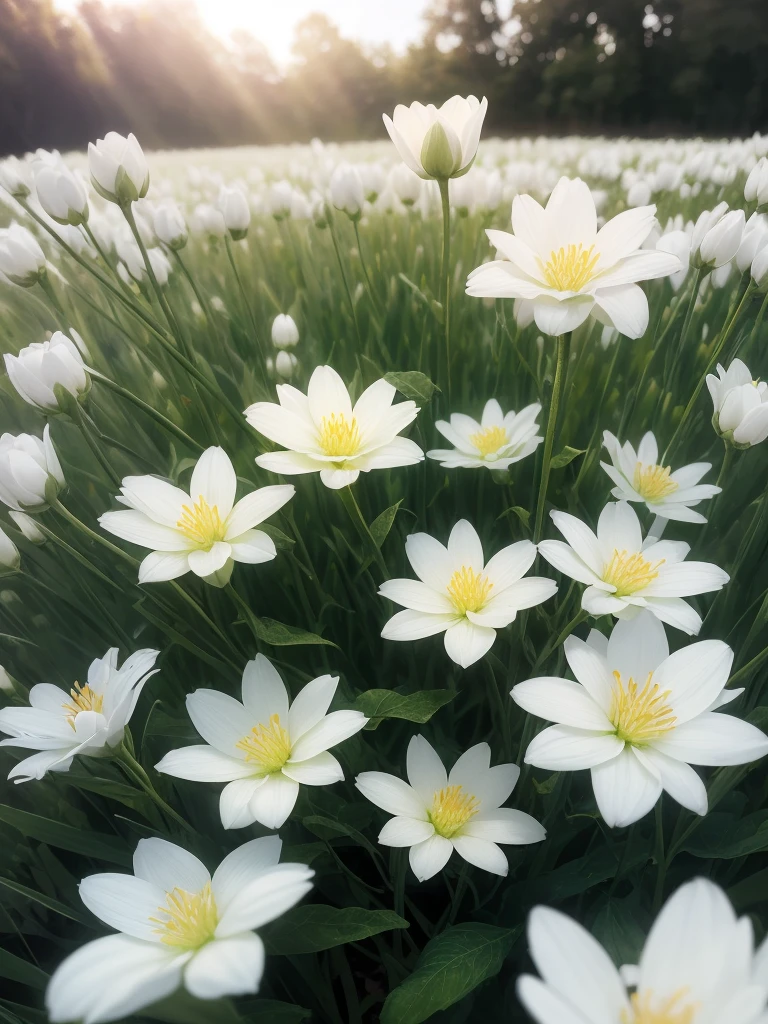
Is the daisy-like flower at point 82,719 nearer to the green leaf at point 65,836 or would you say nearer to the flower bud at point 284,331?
the green leaf at point 65,836

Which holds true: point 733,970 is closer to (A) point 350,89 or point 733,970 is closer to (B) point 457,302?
(B) point 457,302

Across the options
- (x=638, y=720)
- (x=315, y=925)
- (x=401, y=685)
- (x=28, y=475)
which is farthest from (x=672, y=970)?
(x=28, y=475)

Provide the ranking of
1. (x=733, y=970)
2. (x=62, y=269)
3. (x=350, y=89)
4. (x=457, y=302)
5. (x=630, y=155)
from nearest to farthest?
(x=733, y=970) → (x=457, y=302) → (x=62, y=269) → (x=630, y=155) → (x=350, y=89)

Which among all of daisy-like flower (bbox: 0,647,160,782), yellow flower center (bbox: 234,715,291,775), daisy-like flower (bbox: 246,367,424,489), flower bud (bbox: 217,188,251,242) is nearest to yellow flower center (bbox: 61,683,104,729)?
daisy-like flower (bbox: 0,647,160,782)

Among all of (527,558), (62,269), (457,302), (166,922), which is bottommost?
(166,922)

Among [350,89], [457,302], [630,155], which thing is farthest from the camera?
[350,89]

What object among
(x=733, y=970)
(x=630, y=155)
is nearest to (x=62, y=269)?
(x=733, y=970)

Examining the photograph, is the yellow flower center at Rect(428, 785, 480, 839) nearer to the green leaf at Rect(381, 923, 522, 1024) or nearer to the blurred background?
the green leaf at Rect(381, 923, 522, 1024)

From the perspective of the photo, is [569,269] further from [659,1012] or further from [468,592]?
[659,1012]

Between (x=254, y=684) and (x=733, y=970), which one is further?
(x=254, y=684)
